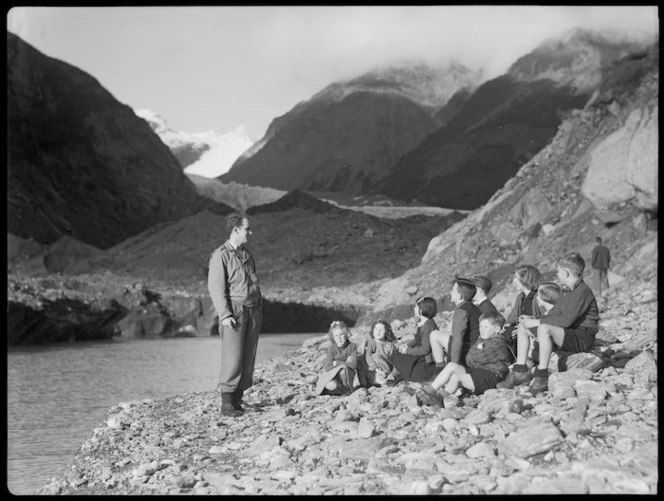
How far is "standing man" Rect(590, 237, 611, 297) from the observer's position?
47.5ft

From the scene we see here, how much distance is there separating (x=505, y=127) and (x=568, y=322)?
8407 centimetres

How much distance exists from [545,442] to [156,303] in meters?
26.6

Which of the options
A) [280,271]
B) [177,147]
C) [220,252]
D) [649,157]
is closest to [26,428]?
[220,252]

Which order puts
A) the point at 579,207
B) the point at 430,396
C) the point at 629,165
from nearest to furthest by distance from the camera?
1. the point at 430,396
2. the point at 629,165
3. the point at 579,207

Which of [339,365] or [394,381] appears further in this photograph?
[339,365]

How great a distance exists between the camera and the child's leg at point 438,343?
754 cm

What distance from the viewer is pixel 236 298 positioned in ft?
24.2

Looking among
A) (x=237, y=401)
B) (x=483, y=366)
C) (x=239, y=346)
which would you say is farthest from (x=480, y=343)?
(x=237, y=401)

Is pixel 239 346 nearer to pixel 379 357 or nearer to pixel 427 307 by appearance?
pixel 379 357

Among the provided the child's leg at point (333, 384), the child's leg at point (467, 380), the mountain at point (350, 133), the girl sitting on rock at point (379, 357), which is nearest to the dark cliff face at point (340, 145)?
the mountain at point (350, 133)

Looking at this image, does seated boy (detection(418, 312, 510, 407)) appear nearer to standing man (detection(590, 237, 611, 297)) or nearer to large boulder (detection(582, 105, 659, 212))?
standing man (detection(590, 237, 611, 297))

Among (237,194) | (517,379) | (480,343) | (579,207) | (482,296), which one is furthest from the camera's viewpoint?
(237,194)

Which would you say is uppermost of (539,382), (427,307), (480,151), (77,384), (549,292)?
(480,151)

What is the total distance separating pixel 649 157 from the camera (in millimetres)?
14820
